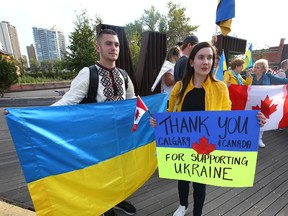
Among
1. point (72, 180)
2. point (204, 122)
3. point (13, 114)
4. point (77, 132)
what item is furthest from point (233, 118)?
point (13, 114)

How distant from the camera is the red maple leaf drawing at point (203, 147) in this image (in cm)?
177

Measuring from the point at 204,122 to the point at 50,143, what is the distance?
4.09 feet

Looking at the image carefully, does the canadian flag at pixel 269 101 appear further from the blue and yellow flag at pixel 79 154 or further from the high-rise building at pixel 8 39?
the high-rise building at pixel 8 39

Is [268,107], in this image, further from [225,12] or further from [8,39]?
[8,39]

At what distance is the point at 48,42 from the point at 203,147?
9556cm

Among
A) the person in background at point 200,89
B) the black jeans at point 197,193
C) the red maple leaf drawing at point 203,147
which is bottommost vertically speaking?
the black jeans at point 197,193

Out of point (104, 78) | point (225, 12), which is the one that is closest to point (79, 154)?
point (104, 78)

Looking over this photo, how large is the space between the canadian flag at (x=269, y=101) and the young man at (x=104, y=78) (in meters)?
2.75

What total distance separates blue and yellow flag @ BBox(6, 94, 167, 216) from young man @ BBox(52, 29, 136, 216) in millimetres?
127

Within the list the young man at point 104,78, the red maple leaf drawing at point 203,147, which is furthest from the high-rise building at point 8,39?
the red maple leaf drawing at point 203,147

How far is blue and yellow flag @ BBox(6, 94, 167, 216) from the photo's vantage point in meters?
1.48

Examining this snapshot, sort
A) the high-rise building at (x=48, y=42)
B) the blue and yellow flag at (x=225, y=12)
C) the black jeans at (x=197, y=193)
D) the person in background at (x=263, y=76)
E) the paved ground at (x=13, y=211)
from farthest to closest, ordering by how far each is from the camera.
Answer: the high-rise building at (x=48, y=42) → the blue and yellow flag at (x=225, y=12) → the person in background at (x=263, y=76) → the paved ground at (x=13, y=211) → the black jeans at (x=197, y=193)

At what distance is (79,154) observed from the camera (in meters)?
1.77

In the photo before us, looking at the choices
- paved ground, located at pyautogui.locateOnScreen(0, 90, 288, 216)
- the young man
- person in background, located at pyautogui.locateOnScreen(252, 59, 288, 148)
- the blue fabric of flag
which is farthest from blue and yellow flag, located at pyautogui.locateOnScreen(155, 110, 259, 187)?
person in background, located at pyautogui.locateOnScreen(252, 59, 288, 148)
